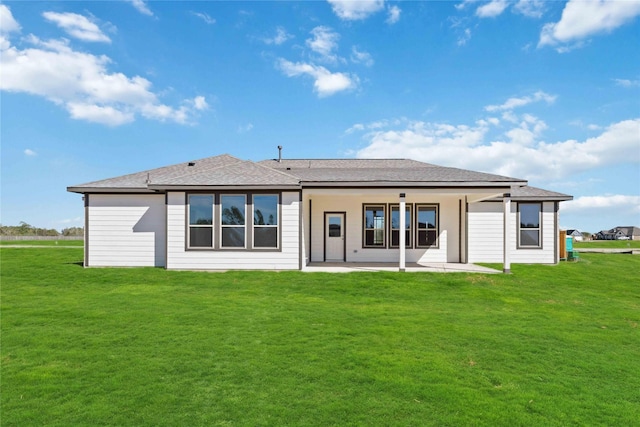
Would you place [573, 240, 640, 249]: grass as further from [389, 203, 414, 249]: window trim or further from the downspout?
the downspout

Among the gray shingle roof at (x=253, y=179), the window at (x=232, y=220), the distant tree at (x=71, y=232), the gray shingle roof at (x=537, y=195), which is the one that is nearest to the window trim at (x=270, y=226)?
the window at (x=232, y=220)

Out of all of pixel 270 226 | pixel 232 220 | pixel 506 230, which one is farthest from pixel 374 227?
pixel 232 220

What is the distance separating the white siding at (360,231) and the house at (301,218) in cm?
4

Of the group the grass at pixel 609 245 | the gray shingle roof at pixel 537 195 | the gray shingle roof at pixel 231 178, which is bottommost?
the grass at pixel 609 245

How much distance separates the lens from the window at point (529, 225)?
1591 cm

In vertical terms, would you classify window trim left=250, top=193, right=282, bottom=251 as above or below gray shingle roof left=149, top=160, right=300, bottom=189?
below

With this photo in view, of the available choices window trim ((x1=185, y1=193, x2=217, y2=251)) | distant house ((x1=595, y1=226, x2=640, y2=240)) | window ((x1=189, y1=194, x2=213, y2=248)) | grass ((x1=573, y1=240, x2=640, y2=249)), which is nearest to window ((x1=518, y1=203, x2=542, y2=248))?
window trim ((x1=185, y1=193, x2=217, y2=251))

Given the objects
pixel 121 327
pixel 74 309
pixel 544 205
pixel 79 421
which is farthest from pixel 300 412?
pixel 544 205

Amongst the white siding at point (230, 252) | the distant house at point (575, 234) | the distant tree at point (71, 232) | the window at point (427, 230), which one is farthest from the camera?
the distant house at point (575, 234)

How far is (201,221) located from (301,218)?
12.0 feet

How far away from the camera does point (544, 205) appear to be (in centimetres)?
1589

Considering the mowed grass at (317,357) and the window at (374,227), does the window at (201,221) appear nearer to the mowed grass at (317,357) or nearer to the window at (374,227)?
the mowed grass at (317,357)

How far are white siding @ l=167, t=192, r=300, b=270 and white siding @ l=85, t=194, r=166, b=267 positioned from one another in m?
1.38

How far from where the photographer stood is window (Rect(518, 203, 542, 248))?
1591 cm
